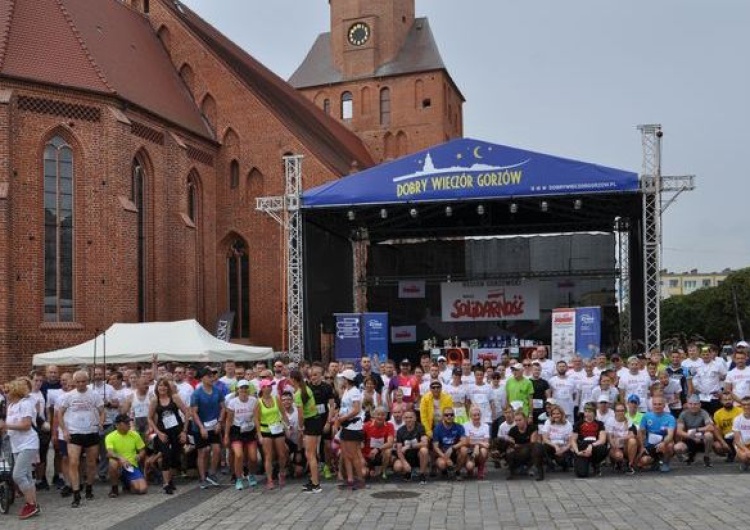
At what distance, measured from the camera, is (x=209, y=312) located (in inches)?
1182

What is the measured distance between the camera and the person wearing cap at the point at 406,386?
12859 millimetres

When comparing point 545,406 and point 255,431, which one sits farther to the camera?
point 545,406

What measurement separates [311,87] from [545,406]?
39061 mm

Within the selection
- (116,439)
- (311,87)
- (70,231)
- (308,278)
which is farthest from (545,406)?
(311,87)

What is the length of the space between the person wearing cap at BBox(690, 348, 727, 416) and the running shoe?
9194 mm

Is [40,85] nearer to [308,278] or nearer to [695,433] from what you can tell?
[308,278]

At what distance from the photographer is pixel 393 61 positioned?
4816 centimetres

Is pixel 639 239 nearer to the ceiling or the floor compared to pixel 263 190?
nearer to the floor

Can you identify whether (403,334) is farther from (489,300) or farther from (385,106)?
(385,106)

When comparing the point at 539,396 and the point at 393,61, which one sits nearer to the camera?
the point at 539,396

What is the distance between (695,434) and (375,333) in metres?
10.2

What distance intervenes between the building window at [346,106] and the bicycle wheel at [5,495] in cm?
3983

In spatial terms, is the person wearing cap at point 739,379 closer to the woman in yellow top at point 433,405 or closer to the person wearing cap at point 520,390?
the person wearing cap at point 520,390

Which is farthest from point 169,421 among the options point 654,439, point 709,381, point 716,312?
point 716,312
